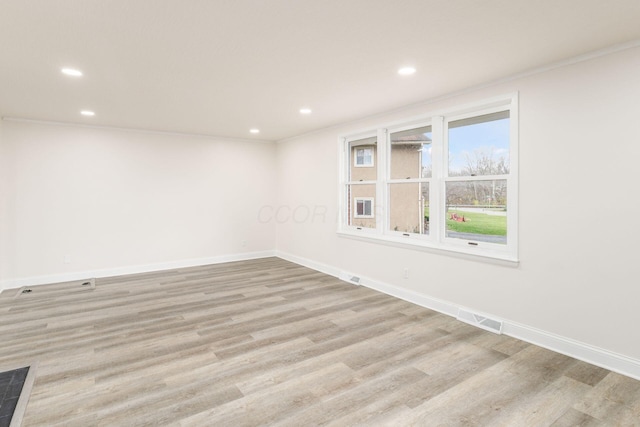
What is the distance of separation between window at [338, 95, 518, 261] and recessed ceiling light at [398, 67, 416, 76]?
934 mm

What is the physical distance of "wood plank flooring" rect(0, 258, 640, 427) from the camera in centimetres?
213

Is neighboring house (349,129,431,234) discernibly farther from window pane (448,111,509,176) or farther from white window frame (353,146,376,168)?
window pane (448,111,509,176)

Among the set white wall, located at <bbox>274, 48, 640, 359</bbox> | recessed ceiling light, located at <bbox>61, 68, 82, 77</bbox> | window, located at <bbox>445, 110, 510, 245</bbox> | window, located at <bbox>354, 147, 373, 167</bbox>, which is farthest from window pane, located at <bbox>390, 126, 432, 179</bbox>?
recessed ceiling light, located at <bbox>61, 68, 82, 77</bbox>

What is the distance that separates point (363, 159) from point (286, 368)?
348cm

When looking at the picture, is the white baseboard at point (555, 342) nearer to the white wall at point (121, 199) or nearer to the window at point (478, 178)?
the window at point (478, 178)

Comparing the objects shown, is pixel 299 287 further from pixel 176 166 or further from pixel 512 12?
pixel 512 12

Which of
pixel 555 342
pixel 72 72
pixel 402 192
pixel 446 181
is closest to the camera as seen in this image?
pixel 555 342

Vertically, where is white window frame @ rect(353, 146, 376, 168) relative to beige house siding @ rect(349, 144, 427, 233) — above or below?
above

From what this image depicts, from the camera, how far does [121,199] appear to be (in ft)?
18.8

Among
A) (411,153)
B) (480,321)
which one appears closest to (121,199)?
(411,153)

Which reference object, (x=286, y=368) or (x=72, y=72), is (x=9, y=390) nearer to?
(x=286, y=368)

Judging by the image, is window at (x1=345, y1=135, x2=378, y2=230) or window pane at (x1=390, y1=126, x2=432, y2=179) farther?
window at (x1=345, y1=135, x2=378, y2=230)

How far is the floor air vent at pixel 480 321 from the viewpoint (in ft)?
11.0

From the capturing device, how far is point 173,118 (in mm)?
5000
